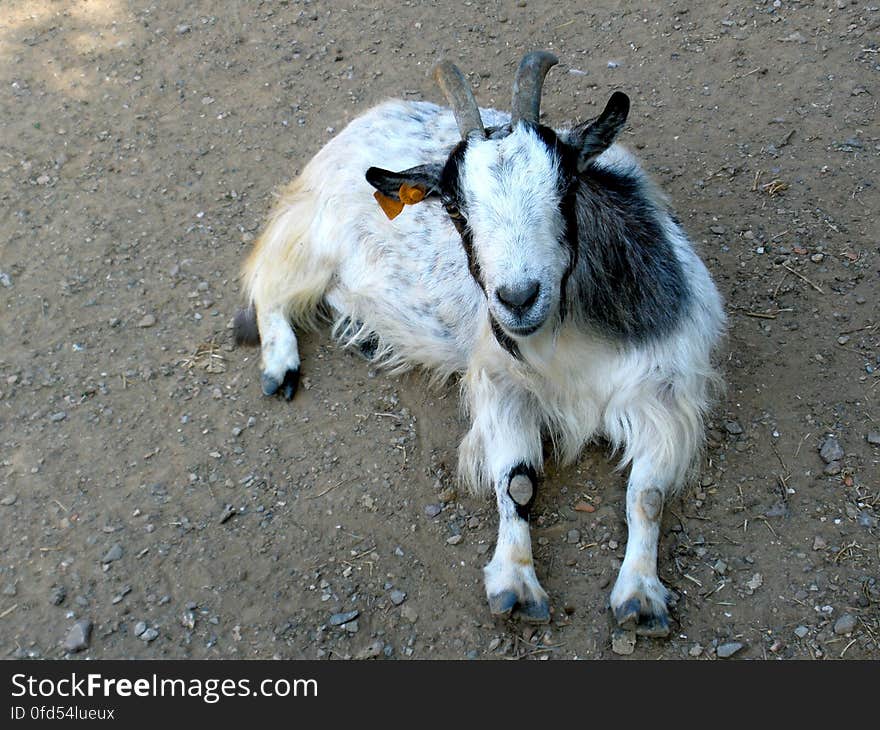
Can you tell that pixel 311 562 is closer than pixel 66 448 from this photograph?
Yes

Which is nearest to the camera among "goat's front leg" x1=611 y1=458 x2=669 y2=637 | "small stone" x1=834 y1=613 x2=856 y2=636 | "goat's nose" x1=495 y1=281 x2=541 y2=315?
"goat's nose" x1=495 y1=281 x2=541 y2=315

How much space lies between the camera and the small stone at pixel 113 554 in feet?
13.1

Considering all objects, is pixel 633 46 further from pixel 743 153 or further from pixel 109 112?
pixel 109 112

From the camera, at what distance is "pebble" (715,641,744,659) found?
11.2 feet

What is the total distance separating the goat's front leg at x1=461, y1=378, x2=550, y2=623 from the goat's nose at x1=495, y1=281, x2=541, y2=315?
992 mm

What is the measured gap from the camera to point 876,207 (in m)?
4.91

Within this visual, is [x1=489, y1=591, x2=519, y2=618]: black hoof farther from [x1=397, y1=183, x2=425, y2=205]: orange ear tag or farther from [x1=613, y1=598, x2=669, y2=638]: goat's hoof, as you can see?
[x1=397, y1=183, x2=425, y2=205]: orange ear tag

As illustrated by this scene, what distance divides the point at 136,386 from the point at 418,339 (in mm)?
1456

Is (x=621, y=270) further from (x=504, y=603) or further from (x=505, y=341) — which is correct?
(x=504, y=603)

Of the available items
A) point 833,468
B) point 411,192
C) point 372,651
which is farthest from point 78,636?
point 833,468

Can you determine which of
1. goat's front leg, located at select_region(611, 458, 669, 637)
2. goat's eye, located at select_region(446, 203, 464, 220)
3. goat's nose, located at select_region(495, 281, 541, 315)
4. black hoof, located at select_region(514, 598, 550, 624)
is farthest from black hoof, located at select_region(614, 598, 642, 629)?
goat's eye, located at select_region(446, 203, 464, 220)

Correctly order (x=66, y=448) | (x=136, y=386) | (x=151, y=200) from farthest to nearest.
→ (x=151, y=200), (x=136, y=386), (x=66, y=448)
